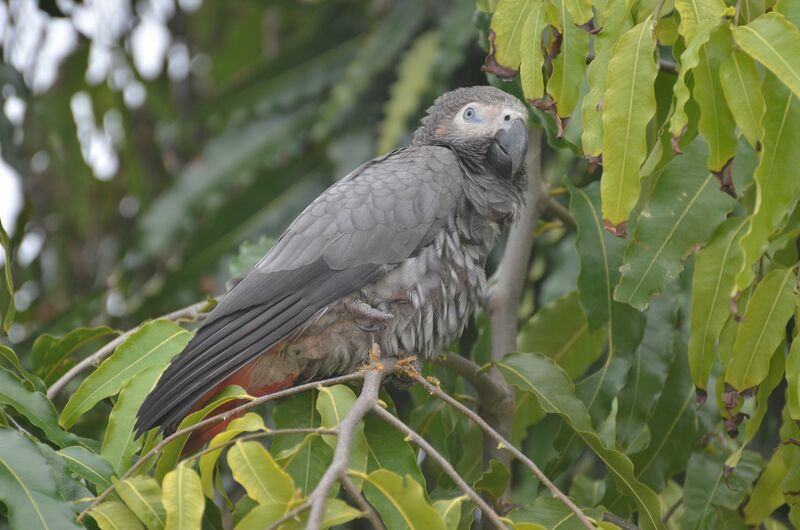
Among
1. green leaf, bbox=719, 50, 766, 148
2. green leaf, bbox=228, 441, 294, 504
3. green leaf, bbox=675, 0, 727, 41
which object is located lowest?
green leaf, bbox=228, 441, 294, 504

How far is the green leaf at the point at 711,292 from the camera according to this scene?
7.01 feet

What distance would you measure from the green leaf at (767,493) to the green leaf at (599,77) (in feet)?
2.87

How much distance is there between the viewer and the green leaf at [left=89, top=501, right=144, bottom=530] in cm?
175

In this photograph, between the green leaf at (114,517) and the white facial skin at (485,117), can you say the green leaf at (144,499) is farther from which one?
the white facial skin at (485,117)

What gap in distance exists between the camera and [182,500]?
163 centimetres

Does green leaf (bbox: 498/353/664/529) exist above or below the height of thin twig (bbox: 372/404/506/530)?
below

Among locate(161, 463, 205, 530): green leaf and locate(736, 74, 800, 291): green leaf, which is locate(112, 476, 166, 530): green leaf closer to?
locate(161, 463, 205, 530): green leaf

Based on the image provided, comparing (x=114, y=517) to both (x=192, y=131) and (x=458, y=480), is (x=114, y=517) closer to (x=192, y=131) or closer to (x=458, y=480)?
(x=458, y=480)

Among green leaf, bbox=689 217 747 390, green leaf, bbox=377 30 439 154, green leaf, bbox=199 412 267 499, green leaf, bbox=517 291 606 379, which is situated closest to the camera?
green leaf, bbox=199 412 267 499

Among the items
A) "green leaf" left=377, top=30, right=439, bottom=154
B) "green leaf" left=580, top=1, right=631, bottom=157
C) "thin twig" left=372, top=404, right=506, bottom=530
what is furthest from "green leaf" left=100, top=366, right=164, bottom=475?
"green leaf" left=377, top=30, right=439, bottom=154

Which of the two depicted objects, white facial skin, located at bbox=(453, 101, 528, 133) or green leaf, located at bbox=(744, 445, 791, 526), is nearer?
green leaf, located at bbox=(744, 445, 791, 526)

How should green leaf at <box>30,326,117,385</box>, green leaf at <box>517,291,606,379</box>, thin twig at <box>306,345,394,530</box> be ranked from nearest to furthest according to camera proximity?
thin twig at <box>306,345,394,530</box> → green leaf at <box>30,326,117,385</box> → green leaf at <box>517,291,606,379</box>

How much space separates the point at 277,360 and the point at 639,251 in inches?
40.6

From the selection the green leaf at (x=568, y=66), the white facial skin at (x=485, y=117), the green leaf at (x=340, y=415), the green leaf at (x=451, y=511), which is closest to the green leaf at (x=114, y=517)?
the green leaf at (x=340, y=415)
